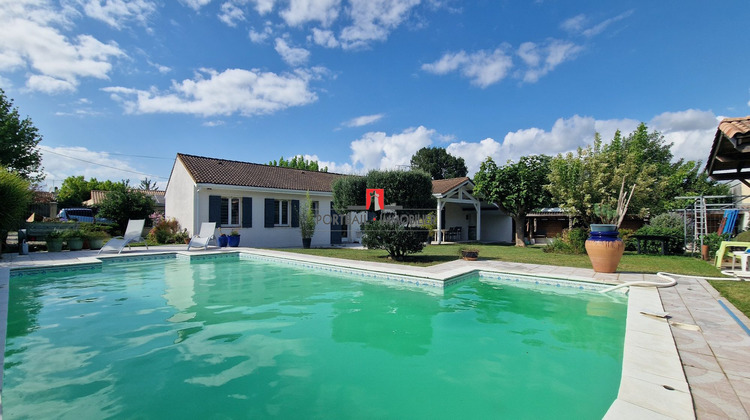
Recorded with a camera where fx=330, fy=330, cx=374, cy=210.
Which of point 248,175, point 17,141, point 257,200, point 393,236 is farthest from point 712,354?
point 17,141

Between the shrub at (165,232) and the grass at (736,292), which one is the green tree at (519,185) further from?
the shrub at (165,232)

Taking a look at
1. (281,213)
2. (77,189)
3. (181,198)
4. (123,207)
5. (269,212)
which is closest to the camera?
(181,198)

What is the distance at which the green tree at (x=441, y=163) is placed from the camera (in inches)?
1896

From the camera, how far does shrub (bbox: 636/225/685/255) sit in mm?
13574

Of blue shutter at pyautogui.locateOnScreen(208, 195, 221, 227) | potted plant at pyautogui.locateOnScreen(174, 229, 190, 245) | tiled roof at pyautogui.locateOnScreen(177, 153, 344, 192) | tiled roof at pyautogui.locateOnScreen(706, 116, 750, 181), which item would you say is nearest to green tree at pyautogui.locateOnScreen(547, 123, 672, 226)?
tiled roof at pyautogui.locateOnScreen(706, 116, 750, 181)

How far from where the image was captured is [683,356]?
3375 mm

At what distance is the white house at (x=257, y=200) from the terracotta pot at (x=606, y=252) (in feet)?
36.2

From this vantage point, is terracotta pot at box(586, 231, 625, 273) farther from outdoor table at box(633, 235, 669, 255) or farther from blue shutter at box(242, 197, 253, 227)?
blue shutter at box(242, 197, 253, 227)

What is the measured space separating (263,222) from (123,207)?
12.3 metres

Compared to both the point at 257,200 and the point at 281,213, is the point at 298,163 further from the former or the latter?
the point at 257,200

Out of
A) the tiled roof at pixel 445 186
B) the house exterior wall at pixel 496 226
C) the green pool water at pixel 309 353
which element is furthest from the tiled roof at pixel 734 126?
the house exterior wall at pixel 496 226

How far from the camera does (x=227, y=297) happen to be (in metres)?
7.27

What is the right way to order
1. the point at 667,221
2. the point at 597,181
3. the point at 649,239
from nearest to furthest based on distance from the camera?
the point at 649,239
the point at 597,181
the point at 667,221

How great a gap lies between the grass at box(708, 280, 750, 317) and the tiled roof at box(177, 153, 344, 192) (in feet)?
48.1
